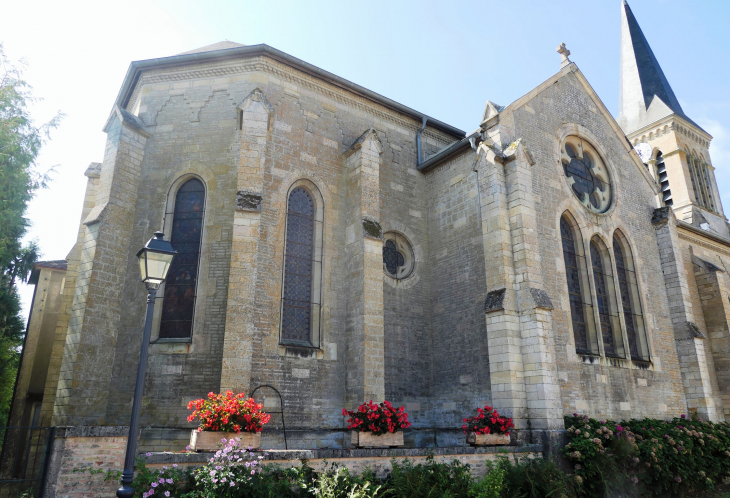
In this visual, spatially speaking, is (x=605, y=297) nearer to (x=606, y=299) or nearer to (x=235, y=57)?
(x=606, y=299)

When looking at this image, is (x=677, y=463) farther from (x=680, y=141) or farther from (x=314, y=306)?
(x=680, y=141)

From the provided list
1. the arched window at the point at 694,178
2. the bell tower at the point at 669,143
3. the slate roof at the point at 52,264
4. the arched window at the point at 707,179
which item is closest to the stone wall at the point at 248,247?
the slate roof at the point at 52,264

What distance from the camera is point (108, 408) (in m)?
10.8

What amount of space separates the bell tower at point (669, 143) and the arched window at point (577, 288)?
49.8 feet

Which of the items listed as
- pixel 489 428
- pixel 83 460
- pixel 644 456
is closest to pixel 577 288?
pixel 644 456

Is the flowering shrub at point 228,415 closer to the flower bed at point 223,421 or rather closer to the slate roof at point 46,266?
the flower bed at point 223,421

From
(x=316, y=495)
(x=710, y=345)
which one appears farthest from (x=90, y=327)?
(x=710, y=345)

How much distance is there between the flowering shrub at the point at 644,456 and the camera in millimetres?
10883

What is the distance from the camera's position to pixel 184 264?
12.1 metres

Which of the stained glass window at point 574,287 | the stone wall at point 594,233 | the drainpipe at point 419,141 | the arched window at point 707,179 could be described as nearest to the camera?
the stone wall at point 594,233

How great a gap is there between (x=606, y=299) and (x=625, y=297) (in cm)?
111

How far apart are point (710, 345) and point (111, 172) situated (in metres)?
21.2

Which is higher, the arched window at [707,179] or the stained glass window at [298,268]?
the arched window at [707,179]

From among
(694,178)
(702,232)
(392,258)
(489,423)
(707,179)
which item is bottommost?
(489,423)
